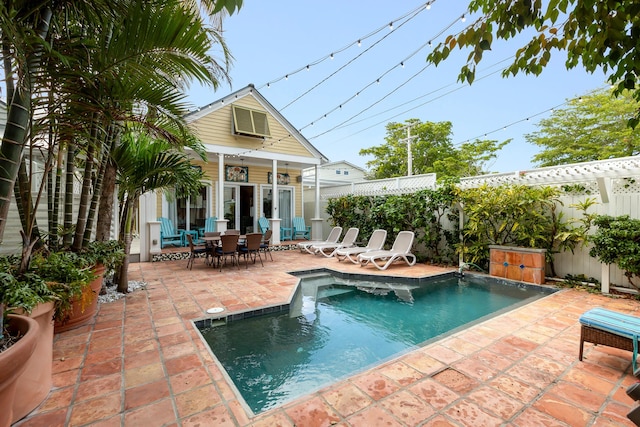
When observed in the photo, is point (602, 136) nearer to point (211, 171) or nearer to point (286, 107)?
point (286, 107)

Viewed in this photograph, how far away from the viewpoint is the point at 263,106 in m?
11.9

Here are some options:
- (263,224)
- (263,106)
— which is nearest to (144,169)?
(263,224)

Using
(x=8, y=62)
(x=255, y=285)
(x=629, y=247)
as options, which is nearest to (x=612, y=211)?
(x=629, y=247)

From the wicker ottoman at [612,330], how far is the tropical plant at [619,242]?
2.83 m

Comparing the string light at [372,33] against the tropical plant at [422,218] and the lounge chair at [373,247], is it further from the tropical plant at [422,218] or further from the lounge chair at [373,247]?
the lounge chair at [373,247]

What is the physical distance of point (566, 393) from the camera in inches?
92.6

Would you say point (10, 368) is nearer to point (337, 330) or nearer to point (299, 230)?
point (337, 330)

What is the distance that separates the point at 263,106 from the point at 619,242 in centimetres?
1144

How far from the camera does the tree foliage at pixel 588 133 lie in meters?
14.8

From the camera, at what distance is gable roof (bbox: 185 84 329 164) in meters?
10.3

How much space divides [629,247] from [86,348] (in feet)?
26.3

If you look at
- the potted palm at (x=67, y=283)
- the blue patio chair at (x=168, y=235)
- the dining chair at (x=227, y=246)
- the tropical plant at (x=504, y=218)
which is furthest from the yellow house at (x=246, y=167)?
the tropical plant at (x=504, y=218)

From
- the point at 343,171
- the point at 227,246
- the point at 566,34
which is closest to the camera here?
the point at 566,34

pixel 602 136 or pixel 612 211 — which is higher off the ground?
pixel 602 136
